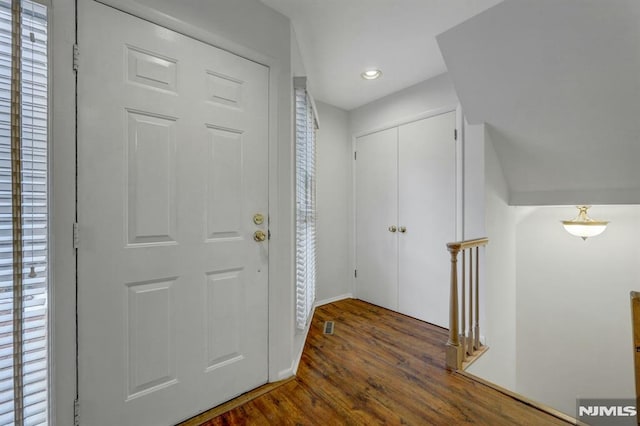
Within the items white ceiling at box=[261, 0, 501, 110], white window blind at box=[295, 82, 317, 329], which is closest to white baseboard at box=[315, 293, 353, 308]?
white window blind at box=[295, 82, 317, 329]

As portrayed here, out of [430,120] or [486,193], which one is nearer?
[486,193]

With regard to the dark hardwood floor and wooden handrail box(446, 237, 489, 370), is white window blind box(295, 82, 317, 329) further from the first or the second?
wooden handrail box(446, 237, 489, 370)

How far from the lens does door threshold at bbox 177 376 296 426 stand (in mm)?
1370

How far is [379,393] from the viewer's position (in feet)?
5.28

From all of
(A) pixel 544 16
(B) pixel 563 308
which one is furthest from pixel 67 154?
(B) pixel 563 308

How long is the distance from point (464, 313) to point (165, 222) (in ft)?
6.86

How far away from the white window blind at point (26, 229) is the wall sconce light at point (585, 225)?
3.81 metres

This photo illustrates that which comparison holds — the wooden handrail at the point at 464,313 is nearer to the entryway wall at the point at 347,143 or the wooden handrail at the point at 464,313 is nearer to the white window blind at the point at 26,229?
the entryway wall at the point at 347,143

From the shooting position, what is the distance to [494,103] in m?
2.03

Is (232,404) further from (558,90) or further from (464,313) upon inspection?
(558,90)

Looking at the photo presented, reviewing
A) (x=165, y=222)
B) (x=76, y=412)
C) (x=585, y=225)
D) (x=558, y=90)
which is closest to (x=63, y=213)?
(x=165, y=222)

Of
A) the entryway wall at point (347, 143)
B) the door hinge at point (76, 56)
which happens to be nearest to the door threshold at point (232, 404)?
the entryway wall at point (347, 143)

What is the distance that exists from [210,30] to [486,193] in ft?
7.48

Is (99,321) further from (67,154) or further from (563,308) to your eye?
(563,308)
